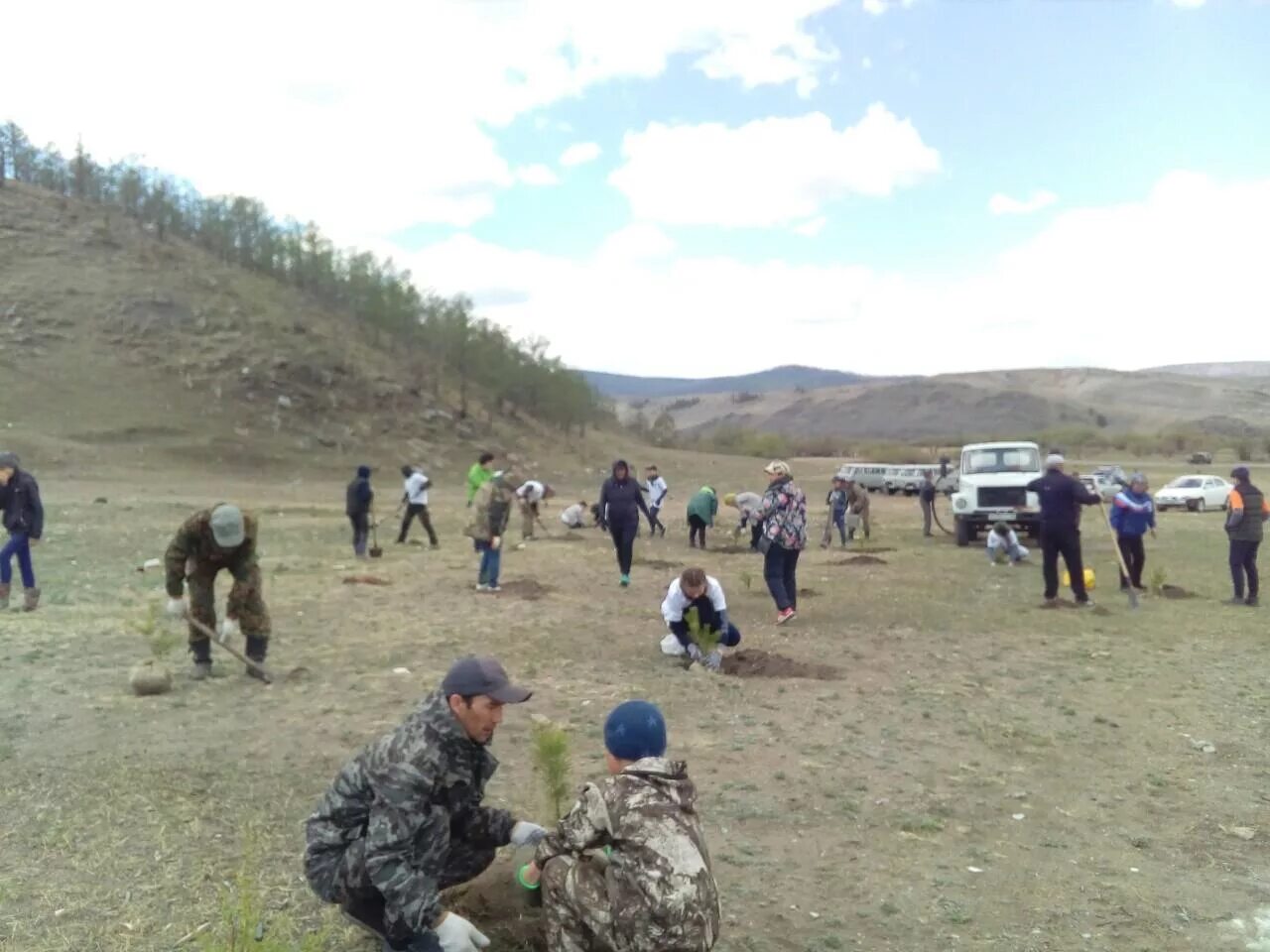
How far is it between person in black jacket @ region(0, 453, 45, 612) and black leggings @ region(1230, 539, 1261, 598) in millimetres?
13520

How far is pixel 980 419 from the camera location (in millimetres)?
140375

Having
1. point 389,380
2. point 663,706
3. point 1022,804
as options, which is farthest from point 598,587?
point 389,380

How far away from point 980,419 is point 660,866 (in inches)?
5714

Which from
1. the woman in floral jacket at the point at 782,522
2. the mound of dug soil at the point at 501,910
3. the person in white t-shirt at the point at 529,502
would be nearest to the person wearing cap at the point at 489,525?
the woman in floral jacket at the point at 782,522

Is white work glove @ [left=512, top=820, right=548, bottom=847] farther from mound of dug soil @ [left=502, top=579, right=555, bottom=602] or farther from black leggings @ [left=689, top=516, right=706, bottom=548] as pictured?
black leggings @ [left=689, top=516, right=706, bottom=548]

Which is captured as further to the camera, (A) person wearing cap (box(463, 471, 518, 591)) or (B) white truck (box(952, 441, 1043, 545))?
(B) white truck (box(952, 441, 1043, 545))

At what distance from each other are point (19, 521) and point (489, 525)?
485 centimetres

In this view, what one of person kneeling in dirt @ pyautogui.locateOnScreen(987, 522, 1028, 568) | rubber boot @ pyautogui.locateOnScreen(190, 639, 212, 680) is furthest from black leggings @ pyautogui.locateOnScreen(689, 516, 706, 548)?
rubber boot @ pyautogui.locateOnScreen(190, 639, 212, 680)

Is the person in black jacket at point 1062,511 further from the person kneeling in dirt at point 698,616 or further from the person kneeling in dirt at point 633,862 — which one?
the person kneeling in dirt at point 633,862

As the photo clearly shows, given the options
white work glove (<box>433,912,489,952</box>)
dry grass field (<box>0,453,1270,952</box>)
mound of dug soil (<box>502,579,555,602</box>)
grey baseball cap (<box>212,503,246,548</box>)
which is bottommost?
dry grass field (<box>0,453,1270,952</box>)

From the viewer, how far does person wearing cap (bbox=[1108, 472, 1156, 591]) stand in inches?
517

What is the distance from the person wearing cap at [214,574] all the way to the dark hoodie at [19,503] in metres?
3.69

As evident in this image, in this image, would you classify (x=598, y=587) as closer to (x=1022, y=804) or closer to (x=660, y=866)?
(x=1022, y=804)

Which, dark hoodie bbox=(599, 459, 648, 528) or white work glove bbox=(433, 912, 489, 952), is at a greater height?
dark hoodie bbox=(599, 459, 648, 528)
